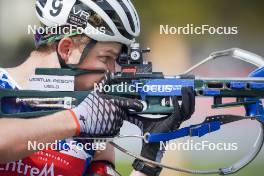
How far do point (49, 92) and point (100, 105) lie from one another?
240 millimetres

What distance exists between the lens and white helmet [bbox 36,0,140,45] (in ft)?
9.01

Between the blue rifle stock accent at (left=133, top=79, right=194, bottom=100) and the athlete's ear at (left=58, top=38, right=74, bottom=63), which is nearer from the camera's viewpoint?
the blue rifle stock accent at (left=133, top=79, right=194, bottom=100)

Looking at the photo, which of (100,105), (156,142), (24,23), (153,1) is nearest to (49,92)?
(100,105)

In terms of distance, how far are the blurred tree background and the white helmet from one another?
7.53 ft

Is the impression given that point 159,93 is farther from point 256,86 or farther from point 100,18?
point 100,18

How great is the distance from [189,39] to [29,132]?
3.75 m

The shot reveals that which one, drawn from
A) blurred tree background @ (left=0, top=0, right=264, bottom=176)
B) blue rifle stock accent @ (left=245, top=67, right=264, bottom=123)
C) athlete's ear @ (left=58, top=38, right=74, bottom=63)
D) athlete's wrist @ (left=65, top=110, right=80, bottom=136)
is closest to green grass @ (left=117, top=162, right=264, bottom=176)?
blurred tree background @ (left=0, top=0, right=264, bottom=176)

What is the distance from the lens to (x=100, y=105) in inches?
92.6

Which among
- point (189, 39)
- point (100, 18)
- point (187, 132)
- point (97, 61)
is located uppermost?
point (189, 39)

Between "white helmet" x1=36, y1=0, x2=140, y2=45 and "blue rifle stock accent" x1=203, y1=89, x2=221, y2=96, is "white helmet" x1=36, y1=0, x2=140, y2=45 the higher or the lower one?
the higher one

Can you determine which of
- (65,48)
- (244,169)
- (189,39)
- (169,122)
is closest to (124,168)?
(244,169)

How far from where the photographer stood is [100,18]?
2.77 meters

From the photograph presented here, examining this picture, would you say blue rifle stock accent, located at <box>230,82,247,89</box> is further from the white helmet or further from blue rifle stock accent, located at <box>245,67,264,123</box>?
the white helmet

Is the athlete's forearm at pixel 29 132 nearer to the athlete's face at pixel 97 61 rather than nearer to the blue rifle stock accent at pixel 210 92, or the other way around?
the athlete's face at pixel 97 61
